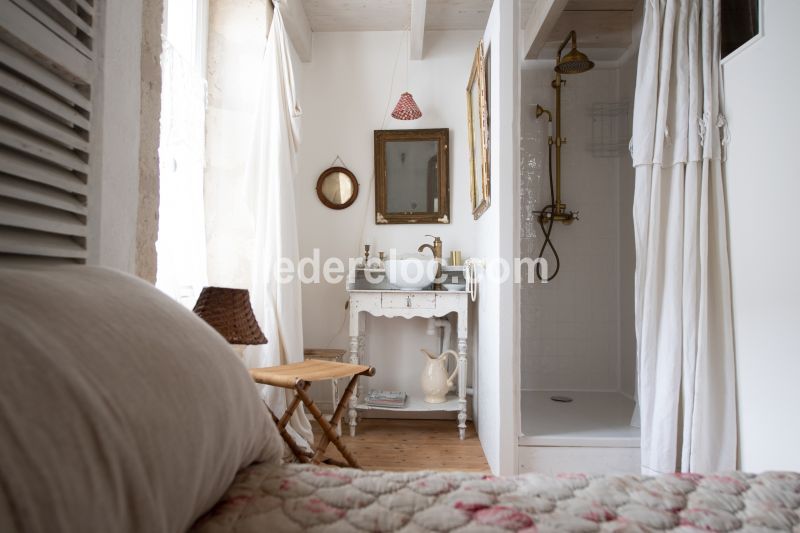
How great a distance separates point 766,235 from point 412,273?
1966mm

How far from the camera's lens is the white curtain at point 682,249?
2.27 m

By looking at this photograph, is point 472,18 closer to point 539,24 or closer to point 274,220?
point 539,24

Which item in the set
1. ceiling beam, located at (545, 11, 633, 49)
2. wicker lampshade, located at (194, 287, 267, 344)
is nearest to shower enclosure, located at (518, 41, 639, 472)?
ceiling beam, located at (545, 11, 633, 49)

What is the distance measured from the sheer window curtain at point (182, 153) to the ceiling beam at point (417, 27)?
4.23 ft

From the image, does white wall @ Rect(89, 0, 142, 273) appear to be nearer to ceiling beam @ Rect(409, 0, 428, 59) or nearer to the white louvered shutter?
the white louvered shutter

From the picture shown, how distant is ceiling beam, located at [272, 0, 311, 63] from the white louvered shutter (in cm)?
219

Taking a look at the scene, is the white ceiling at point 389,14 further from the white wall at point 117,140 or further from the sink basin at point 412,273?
the white wall at point 117,140

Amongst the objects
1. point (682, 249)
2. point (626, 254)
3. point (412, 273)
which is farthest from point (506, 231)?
point (626, 254)

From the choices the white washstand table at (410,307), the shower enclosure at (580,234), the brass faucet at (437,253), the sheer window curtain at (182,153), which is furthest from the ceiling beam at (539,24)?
the sheer window curtain at (182,153)

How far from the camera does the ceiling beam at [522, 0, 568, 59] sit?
3096 mm

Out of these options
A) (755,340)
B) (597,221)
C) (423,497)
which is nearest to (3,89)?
(423,497)

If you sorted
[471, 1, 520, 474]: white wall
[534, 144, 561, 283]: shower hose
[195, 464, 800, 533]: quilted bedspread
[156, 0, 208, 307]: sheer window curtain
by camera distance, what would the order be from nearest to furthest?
[195, 464, 800, 533]: quilted bedspread
[156, 0, 208, 307]: sheer window curtain
[471, 1, 520, 474]: white wall
[534, 144, 561, 283]: shower hose

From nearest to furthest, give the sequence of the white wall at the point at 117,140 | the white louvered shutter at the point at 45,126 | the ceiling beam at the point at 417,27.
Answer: the white louvered shutter at the point at 45,126, the white wall at the point at 117,140, the ceiling beam at the point at 417,27

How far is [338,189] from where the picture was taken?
12.9 feet
